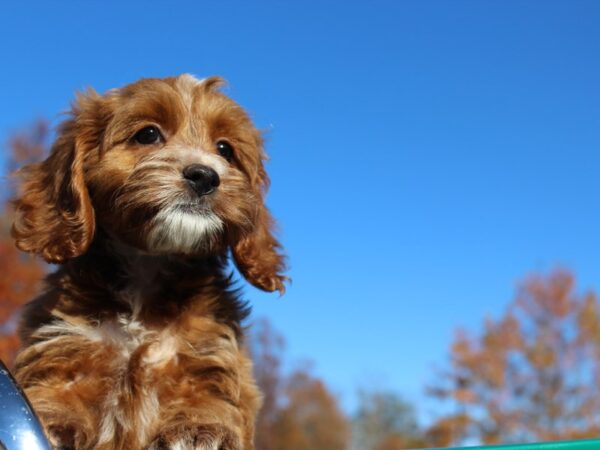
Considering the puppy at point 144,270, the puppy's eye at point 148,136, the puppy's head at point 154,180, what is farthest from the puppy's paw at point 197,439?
the puppy's eye at point 148,136

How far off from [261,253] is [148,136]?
1.02 metres

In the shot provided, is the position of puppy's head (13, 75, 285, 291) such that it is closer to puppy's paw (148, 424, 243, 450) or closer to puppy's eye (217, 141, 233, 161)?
puppy's eye (217, 141, 233, 161)

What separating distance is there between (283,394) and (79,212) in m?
64.6

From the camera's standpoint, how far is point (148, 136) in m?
4.46

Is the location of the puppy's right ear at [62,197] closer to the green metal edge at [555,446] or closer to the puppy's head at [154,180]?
the puppy's head at [154,180]

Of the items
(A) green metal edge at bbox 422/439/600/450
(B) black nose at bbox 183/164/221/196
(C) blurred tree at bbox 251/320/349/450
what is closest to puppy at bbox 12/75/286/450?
(B) black nose at bbox 183/164/221/196

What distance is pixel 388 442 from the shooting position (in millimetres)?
60875

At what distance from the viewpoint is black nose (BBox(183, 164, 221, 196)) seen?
398 centimetres

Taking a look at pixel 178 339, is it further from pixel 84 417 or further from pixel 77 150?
pixel 77 150

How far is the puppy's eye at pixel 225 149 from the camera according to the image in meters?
4.71

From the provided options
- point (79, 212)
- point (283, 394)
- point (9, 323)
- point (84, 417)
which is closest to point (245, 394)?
point (84, 417)

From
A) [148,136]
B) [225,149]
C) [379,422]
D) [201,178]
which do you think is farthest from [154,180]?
[379,422]

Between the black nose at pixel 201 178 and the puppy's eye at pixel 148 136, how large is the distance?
21.8 inches

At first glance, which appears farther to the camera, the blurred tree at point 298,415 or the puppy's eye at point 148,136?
the blurred tree at point 298,415
